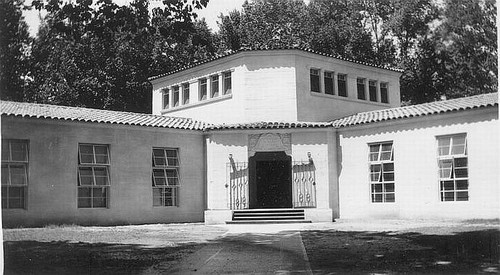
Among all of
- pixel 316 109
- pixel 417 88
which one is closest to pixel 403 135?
pixel 316 109

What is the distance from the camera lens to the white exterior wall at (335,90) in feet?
65.8

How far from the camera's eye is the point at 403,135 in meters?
17.1

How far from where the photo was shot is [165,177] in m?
18.5

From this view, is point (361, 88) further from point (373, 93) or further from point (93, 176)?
point (93, 176)

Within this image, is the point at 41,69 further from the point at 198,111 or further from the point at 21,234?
the point at 21,234

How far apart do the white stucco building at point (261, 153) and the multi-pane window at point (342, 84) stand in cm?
7

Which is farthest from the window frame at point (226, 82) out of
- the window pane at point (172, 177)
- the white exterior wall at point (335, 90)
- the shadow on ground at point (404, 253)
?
the shadow on ground at point (404, 253)

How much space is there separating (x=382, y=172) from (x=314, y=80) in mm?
5025

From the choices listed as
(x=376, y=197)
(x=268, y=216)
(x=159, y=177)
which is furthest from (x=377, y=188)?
(x=159, y=177)

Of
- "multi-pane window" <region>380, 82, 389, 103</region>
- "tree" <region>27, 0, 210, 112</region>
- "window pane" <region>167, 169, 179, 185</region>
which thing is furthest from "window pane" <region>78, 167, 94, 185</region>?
"multi-pane window" <region>380, 82, 389, 103</region>

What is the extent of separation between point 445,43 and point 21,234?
815 inches

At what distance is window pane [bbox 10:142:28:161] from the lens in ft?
50.4

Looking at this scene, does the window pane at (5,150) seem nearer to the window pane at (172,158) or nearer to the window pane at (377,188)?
the window pane at (172,158)

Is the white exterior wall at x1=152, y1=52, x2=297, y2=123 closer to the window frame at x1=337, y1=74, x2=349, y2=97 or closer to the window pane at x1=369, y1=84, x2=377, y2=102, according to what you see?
the window frame at x1=337, y1=74, x2=349, y2=97
